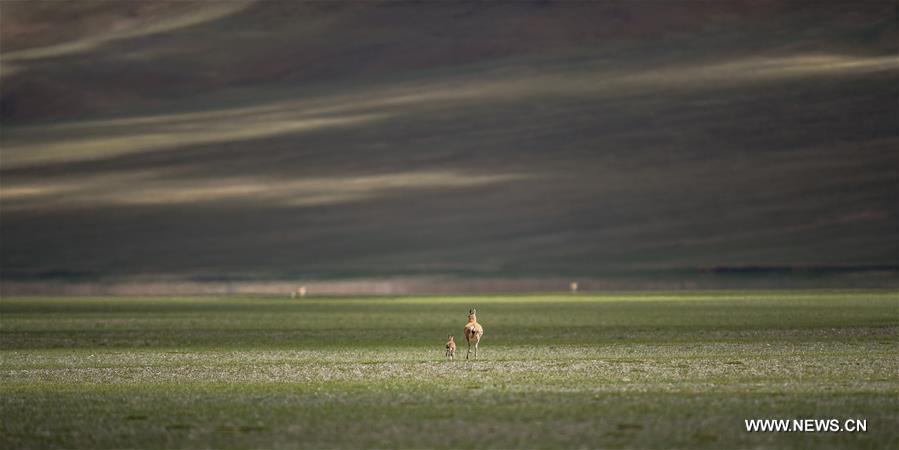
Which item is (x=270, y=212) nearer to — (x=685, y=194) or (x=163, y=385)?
(x=685, y=194)

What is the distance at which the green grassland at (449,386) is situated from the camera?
781 inches

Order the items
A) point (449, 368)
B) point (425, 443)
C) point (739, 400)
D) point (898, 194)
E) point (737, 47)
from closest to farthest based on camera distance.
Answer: point (425, 443) → point (739, 400) → point (449, 368) → point (898, 194) → point (737, 47)

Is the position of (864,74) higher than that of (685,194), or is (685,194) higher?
(864,74)

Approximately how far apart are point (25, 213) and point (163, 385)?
494 ft

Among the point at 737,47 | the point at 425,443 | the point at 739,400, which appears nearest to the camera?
the point at 425,443

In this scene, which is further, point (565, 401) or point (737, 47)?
point (737, 47)

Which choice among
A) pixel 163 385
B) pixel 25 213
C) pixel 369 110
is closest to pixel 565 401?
pixel 163 385

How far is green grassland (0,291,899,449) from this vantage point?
1984 centimetres

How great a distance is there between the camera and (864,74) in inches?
6531

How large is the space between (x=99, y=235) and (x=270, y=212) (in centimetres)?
1733

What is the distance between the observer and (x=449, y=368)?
3170 cm

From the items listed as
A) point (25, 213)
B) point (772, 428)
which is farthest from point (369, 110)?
point (772, 428)

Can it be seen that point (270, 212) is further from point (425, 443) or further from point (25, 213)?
point (425, 443)

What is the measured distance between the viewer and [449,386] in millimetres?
26812
